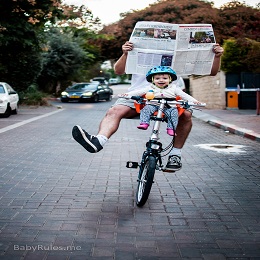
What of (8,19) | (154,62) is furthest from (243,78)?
(154,62)

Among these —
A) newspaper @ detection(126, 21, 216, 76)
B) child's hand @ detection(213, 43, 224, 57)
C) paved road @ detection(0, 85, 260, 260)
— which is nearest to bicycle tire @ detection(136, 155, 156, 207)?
paved road @ detection(0, 85, 260, 260)

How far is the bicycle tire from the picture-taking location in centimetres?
462

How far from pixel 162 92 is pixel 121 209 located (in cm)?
131

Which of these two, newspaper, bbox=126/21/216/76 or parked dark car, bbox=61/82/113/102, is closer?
newspaper, bbox=126/21/216/76

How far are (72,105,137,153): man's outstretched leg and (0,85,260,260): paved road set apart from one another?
2.18 feet

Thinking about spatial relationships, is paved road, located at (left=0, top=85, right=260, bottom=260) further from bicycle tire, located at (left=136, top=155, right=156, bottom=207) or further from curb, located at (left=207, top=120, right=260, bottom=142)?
curb, located at (left=207, top=120, right=260, bottom=142)

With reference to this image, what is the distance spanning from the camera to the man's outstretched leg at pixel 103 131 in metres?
4.73

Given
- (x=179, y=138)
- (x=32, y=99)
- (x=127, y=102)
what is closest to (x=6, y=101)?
(x=32, y=99)

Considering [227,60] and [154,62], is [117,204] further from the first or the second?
[227,60]

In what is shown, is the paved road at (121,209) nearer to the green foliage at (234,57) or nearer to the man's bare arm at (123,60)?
the man's bare arm at (123,60)

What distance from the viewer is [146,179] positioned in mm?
4762

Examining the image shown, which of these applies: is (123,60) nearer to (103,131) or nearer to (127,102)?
(127,102)

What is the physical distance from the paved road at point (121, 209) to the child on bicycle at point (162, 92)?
0.89 m

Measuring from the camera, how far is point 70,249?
356 cm
